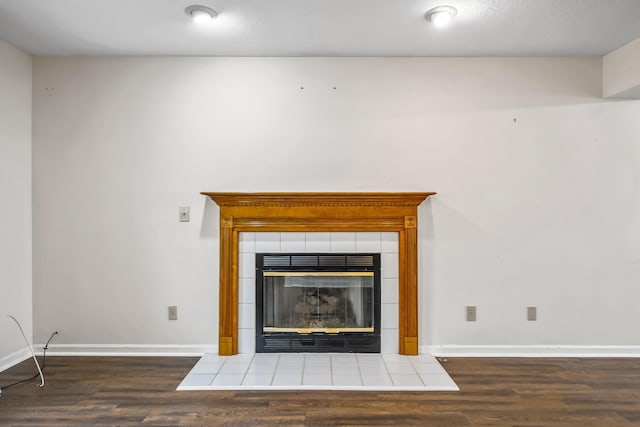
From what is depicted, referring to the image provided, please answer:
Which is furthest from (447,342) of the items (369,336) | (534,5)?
(534,5)

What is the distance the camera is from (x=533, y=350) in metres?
3.15

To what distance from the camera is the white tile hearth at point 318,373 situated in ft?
8.39

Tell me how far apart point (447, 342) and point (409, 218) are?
98 centimetres

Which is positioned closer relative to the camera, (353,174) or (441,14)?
(441,14)

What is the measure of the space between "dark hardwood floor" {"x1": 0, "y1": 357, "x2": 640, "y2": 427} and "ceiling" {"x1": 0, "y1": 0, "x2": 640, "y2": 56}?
2.23 metres

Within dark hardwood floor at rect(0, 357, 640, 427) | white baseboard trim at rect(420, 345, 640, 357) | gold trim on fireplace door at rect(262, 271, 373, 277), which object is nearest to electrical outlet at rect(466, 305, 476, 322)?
white baseboard trim at rect(420, 345, 640, 357)

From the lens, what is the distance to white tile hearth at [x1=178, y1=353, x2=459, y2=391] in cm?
256

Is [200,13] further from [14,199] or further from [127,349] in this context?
[127,349]

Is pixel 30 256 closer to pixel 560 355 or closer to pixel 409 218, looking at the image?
pixel 409 218

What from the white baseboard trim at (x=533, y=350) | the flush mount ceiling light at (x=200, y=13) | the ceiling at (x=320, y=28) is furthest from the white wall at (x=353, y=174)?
the flush mount ceiling light at (x=200, y=13)

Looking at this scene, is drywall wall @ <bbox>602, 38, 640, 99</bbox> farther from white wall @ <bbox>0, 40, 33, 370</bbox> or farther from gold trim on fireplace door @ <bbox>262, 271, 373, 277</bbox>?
white wall @ <bbox>0, 40, 33, 370</bbox>

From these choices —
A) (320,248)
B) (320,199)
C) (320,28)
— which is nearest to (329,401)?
(320,248)

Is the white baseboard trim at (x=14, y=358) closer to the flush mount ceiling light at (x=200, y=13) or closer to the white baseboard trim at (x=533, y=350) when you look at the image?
the flush mount ceiling light at (x=200, y=13)

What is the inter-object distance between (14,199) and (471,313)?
3.42 metres
